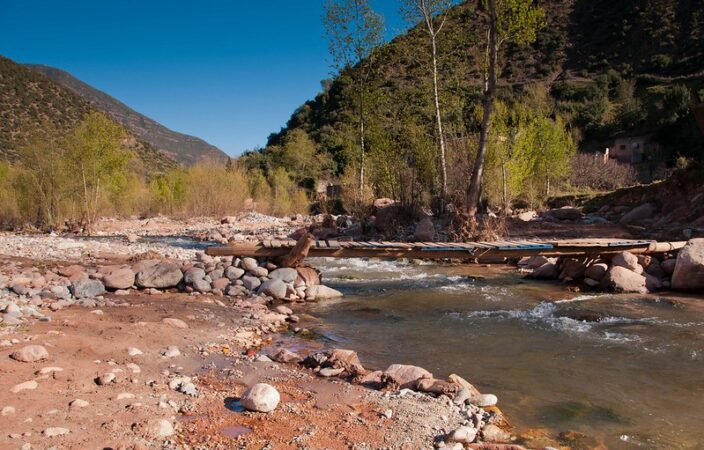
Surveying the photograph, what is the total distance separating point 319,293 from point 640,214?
12090mm

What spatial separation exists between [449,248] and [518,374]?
4.40 metres

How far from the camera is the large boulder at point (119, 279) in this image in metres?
8.14

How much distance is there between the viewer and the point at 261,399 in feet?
12.3

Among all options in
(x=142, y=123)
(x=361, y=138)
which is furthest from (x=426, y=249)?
(x=142, y=123)

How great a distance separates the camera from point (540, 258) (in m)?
11.6

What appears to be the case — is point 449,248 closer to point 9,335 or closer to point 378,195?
point 9,335

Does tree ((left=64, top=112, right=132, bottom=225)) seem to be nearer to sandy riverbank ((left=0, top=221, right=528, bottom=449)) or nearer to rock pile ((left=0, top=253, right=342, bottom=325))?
rock pile ((left=0, top=253, right=342, bottom=325))

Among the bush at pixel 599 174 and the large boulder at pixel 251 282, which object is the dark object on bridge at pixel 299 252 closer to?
the large boulder at pixel 251 282

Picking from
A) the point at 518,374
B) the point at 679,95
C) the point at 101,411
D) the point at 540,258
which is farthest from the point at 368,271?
the point at 679,95

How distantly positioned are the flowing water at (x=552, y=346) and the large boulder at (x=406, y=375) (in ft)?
1.89

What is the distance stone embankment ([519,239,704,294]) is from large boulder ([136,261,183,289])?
22.4 ft

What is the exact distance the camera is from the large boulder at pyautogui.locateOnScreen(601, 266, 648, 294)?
28.8 feet

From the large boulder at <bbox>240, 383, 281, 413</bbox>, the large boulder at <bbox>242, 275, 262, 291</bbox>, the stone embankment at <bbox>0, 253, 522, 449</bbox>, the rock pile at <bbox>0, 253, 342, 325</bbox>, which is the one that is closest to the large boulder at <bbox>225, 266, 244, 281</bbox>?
the rock pile at <bbox>0, 253, 342, 325</bbox>

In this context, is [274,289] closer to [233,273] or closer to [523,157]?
[233,273]
